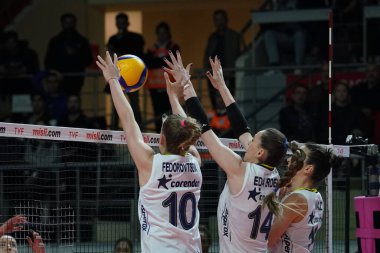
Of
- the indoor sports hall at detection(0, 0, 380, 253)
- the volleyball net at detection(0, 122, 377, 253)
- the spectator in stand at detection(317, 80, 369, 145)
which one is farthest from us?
the spectator in stand at detection(317, 80, 369, 145)

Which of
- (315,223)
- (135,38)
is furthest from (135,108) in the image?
(315,223)

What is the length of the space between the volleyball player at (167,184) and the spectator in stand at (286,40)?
9246 millimetres

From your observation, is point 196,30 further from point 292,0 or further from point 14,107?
point 14,107

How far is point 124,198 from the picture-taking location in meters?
10.4

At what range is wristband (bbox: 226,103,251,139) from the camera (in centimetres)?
744

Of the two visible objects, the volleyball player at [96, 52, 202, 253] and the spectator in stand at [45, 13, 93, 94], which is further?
the spectator in stand at [45, 13, 93, 94]

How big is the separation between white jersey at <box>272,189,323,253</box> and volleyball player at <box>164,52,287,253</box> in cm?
32

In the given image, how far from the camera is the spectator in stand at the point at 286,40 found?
15805mm

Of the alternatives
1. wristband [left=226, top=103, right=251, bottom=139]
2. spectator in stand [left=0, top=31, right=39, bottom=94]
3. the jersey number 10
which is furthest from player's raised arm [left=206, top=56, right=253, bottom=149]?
spectator in stand [left=0, top=31, right=39, bottom=94]

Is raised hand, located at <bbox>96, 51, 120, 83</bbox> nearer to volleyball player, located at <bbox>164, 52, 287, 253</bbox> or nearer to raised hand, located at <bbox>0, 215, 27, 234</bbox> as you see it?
volleyball player, located at <bbox>164, 52, 287, 253</bbox>

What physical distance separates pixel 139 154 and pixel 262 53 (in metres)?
10.2

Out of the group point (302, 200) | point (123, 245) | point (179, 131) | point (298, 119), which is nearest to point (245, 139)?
point (302, 200)

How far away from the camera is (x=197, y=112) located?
23.4 ft

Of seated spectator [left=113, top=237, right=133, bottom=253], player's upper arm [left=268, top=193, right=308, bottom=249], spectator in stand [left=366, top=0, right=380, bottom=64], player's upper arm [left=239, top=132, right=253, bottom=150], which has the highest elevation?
spectator in stand [left=366, top=0, right=380, bottom=64]
